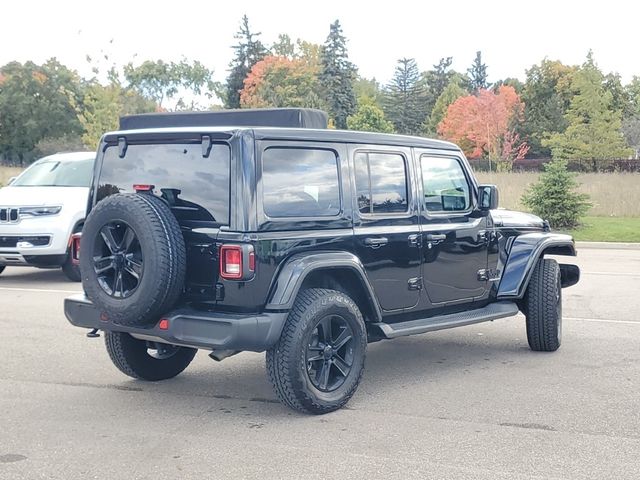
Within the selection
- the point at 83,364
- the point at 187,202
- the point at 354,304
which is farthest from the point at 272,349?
the point at 83,364

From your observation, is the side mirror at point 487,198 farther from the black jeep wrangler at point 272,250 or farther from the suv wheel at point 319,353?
the suv wheel at point 319,353

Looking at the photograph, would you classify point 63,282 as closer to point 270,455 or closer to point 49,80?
point 270,455

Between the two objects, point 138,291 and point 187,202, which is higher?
point 187,202

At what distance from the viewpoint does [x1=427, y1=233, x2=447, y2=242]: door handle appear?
673 cm

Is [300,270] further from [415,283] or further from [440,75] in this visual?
[440,75]

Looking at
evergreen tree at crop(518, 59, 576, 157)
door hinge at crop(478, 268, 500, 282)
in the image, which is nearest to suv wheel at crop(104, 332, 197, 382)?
door hinge at crop(478, 268, 500, 282)

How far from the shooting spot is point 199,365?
732 cm

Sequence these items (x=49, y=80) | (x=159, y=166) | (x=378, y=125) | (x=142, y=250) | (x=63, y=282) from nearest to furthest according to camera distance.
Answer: (x=142, y=250) < (x=159, y=166) < (x=63, y=282) < (x=378, y=125) < (x=49, y=80)

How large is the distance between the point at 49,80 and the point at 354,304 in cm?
6912

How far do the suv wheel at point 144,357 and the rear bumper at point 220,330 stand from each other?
3.09ft

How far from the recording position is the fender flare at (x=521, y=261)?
297 inches

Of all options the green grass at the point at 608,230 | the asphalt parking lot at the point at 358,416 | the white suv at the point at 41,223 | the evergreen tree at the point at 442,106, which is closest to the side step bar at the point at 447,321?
the asphalt parking lot at the point at 358,416

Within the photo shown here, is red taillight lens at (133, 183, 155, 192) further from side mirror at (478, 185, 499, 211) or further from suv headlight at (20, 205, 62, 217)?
suv headlight at (20, 205, 62, 217)

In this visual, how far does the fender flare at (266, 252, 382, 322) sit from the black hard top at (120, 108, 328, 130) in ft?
4.81
